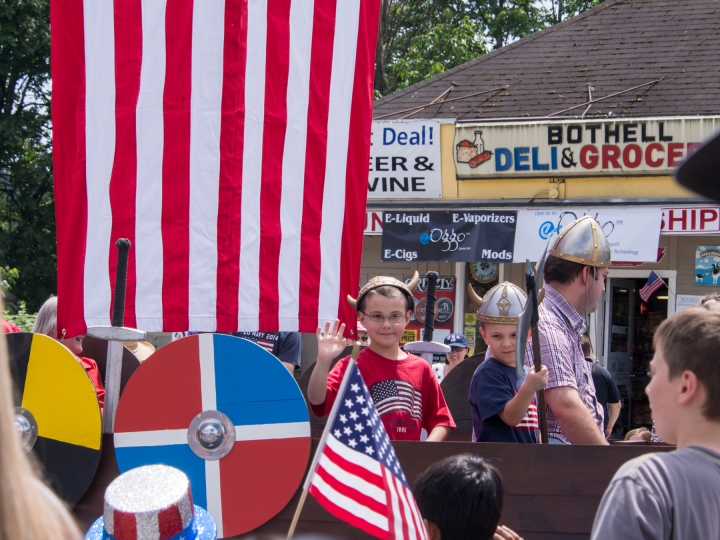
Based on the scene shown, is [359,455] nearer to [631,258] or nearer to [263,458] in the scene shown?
[263,458]

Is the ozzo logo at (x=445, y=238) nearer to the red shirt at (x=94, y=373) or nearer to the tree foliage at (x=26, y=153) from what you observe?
the red shirt at (x=94, y=373)

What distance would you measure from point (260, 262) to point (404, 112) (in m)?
8.71

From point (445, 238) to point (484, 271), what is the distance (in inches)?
37.0

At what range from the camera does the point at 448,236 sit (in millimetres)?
10539

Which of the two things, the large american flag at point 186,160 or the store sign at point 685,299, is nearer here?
the large american flag at point 186,160

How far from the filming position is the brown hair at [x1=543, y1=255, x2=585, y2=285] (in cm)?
318

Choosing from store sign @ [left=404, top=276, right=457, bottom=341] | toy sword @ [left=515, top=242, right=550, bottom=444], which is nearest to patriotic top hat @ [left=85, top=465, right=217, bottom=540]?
toy sword @ [left=515, top=242, right=550, bottom=444]

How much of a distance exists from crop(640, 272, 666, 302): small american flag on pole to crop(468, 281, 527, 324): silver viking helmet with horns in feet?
24.0

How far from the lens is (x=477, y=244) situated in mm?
10383

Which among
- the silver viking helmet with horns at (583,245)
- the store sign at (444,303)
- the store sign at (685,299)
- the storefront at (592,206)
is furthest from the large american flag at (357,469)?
the store sign at (444,303)

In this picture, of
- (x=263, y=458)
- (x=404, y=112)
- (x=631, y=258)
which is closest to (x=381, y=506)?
(x=263, y=458)

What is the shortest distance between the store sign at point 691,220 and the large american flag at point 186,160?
7170mm

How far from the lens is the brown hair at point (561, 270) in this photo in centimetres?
318

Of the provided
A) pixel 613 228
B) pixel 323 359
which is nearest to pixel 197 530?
pixel 323 359
